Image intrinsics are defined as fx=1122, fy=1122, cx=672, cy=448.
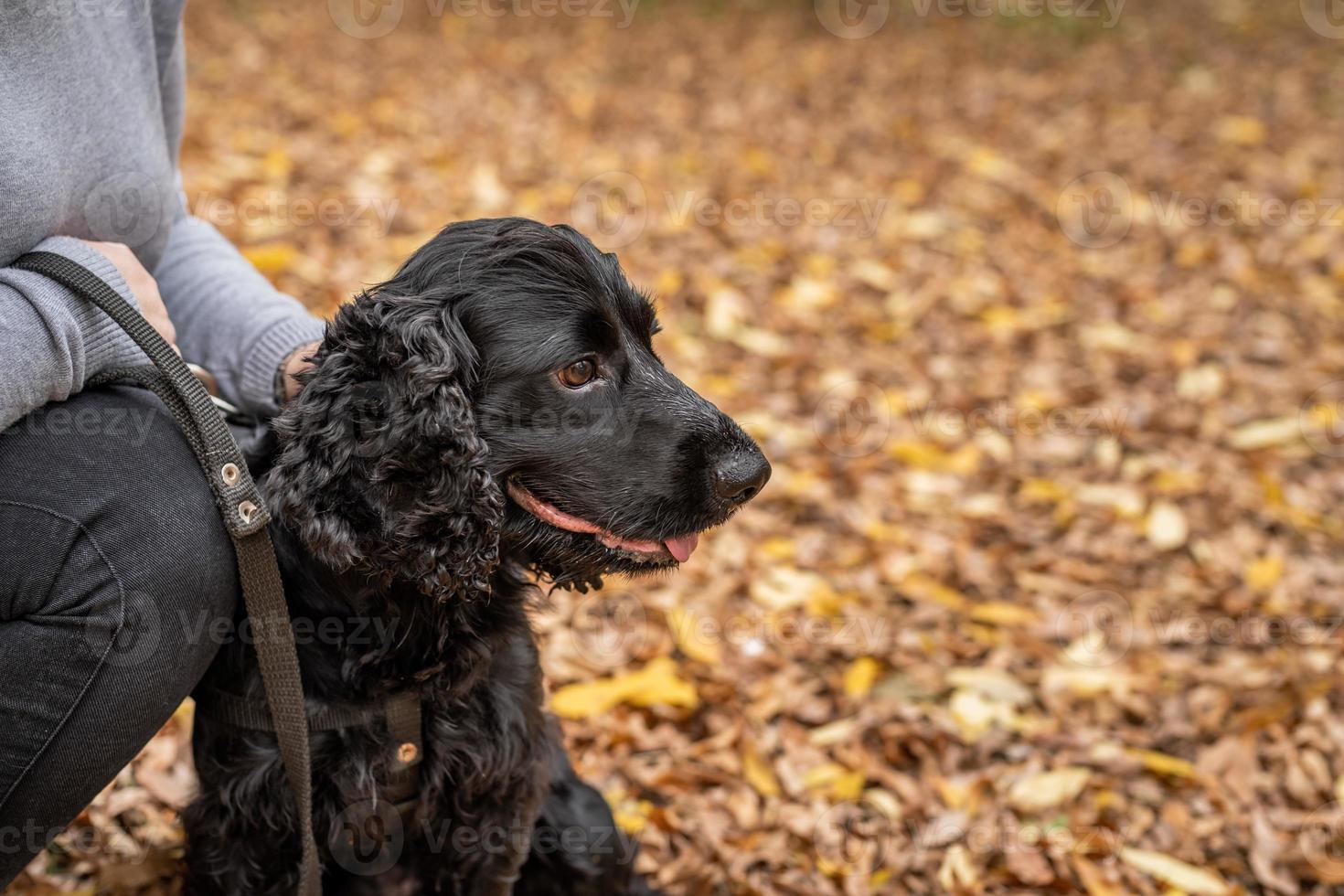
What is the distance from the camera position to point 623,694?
401 cm

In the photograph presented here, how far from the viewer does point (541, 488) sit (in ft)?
7.70

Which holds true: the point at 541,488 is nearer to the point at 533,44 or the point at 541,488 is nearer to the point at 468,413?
the point at 468,413

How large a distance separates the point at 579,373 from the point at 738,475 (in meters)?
0.40

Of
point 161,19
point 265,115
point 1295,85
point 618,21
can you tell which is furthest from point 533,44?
point 161,19

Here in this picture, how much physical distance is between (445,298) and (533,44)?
938 cm

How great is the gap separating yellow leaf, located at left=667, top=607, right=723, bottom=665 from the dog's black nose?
6.45 ft

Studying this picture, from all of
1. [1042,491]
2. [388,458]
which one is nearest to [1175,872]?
[1042,491]
